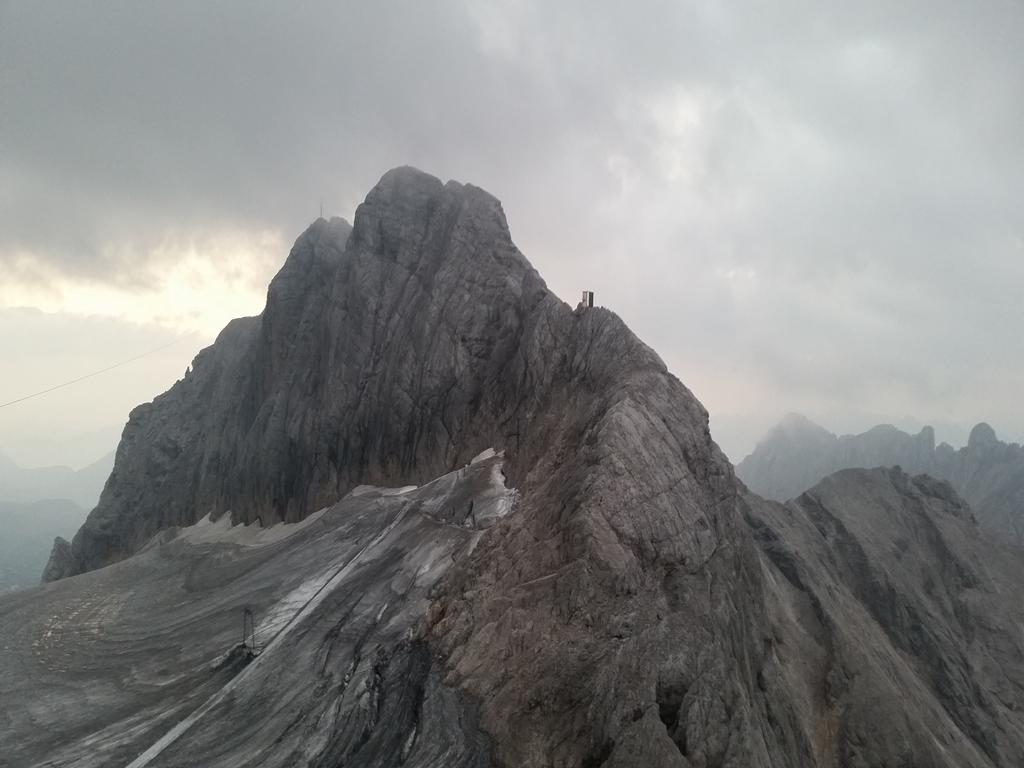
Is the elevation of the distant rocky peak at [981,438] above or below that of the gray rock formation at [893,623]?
above

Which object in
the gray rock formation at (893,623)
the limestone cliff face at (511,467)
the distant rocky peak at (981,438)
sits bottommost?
the gray rock formation at (893,623)

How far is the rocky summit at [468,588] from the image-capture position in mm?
18391

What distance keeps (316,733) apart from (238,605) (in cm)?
1168

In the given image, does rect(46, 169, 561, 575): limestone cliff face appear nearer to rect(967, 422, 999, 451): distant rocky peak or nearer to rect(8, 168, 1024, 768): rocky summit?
rect(8, 168, 1024, 768): rocky summit

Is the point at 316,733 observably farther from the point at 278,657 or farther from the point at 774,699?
the point at 774,699

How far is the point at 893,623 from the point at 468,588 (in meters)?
50.4

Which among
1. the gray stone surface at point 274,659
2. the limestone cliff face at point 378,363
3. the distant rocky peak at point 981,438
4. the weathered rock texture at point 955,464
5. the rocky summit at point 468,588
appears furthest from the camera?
the distant rocky peak at point 981,438

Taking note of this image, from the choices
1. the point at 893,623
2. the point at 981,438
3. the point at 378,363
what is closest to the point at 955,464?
the point at 981,438

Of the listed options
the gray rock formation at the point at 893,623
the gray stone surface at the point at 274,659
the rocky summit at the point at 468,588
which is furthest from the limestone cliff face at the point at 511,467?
the gray rock formation at the point at 893,623

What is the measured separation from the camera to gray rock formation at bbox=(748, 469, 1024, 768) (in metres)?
29.9

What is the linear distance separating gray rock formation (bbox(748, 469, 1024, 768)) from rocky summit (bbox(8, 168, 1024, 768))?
27cm

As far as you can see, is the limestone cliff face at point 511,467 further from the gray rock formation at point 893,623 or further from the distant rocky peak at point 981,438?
the distant rocky peak at point 981,438

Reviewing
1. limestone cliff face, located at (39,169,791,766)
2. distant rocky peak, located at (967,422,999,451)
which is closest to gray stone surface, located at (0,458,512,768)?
limestone cliff face, located at (39,169,791,766)

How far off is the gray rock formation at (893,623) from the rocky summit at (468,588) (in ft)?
0.90
